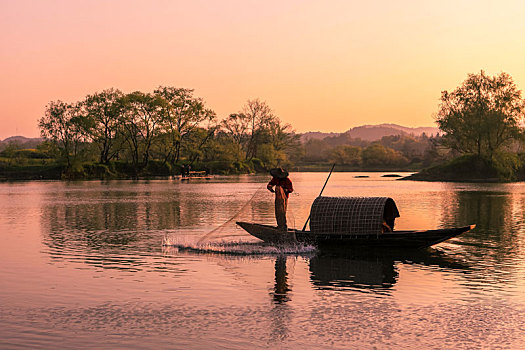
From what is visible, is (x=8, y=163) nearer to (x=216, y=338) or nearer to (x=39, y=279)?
(x=39, y=279)

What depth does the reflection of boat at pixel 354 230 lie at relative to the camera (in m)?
21.6

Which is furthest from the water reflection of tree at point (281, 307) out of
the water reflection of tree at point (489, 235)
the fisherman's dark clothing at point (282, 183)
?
the water reflection of tree at point (489, 235)

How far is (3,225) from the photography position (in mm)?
32625

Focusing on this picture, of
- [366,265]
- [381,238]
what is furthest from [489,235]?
[366,265]

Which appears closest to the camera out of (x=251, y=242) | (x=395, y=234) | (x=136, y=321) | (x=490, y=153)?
(x=136, y=321)

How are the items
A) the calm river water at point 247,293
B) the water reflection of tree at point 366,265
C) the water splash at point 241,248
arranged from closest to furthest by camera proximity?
the calm river water at point 247,293, the water reflection of tree at point 366,265, the water splash at point 241,248

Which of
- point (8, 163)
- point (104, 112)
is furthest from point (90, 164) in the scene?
point (8, 163)

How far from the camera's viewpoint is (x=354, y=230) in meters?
21.8

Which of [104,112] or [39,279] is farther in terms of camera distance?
[104,112]

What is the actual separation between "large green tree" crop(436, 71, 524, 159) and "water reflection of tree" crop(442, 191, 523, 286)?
50.7 m

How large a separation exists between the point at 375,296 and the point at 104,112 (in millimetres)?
102010

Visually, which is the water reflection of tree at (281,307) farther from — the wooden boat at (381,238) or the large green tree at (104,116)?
the large green tree at (104,116)

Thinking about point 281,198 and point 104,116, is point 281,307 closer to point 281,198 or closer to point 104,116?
point 281,198

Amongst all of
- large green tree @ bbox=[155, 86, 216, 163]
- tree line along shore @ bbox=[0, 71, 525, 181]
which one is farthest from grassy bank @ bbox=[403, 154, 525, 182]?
large green tree @ bbox=[155, 86, 216, 163]
